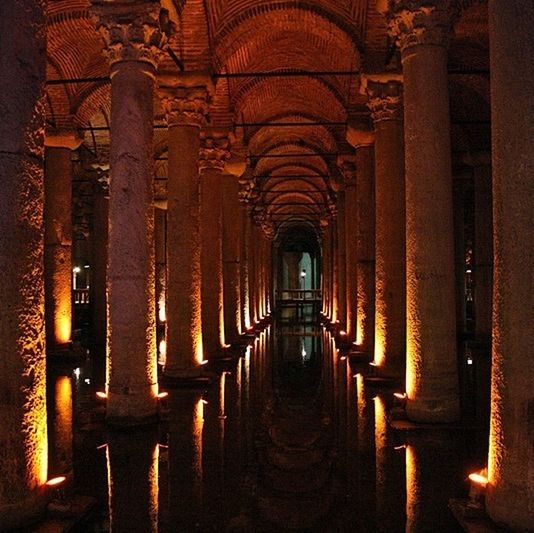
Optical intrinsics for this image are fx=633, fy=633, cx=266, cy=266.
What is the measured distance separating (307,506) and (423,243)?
3.53m

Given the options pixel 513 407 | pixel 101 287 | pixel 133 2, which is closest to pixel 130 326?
pixel 133 2

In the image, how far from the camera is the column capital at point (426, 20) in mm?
7348

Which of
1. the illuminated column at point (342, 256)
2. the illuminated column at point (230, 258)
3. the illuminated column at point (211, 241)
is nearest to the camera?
the illuminated column at point (211, 241)

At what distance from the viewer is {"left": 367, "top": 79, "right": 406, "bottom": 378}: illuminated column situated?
10.2 metres

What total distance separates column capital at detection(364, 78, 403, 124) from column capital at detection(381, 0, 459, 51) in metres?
2.93

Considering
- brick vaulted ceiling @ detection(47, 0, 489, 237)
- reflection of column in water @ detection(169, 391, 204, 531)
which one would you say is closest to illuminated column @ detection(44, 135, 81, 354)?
brick vaulted ceiling @ detection(47, 0, 489, 237)

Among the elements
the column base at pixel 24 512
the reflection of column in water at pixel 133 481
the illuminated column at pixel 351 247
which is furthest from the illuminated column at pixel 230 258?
the column base at pixel 24 512

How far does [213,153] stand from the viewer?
1380 cm

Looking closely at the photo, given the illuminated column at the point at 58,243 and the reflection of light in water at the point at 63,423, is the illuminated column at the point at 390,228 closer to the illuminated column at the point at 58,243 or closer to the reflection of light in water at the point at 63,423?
the reflection of light in water at the point at 63,423

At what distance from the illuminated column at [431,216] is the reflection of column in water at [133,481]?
3.24 meters

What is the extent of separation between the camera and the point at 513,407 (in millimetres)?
4230

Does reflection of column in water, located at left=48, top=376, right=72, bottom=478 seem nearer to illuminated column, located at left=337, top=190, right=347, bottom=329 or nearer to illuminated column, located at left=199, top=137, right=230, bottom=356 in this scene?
illuminated column, located at left=199, top=137, right=230, bottom=356

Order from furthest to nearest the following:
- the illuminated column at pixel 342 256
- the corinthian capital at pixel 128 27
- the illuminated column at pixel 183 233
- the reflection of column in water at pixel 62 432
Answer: the illuminated column at pixel 342 256
the illuminated column at pixel 183 233
the corinthian capital at pixel 128 27
the reflection of column in water at pixel 62 432

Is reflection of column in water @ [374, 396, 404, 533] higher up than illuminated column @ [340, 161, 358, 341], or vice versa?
illuminated column @ [340, 161, 358, 341]
